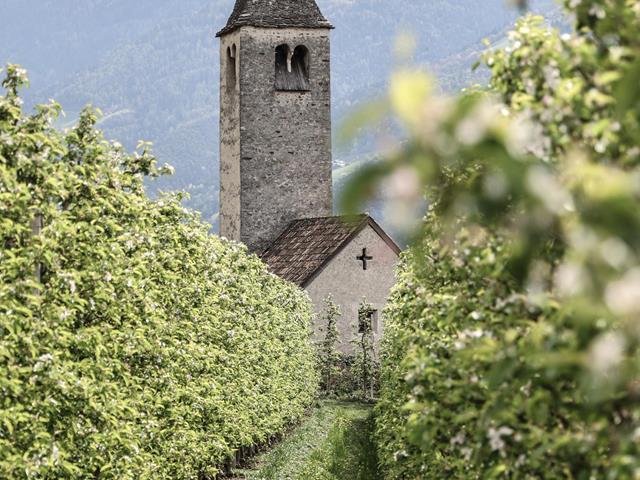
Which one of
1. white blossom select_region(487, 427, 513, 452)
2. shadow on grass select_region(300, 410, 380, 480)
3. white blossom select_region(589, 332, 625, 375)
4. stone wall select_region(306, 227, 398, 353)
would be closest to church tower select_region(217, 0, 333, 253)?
stone wall select_region(306, 227, 398, 353)

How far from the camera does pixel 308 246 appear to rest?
4562 cm

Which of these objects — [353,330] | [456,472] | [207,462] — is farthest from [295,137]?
[456,472]

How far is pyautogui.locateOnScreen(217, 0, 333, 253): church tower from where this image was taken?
4988cm

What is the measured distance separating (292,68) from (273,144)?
345cm

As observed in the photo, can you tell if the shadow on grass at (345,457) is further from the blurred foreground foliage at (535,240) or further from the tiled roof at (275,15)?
the tiled roof at (275,15)

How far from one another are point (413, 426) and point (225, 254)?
15.6 m

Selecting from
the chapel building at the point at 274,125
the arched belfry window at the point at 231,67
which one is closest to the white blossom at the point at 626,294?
the chapel building at the point at 274,125

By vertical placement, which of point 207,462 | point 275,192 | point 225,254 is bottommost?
point 207,462

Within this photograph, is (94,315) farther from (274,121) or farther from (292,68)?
(292,68)

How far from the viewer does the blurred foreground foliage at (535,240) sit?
7.08ft

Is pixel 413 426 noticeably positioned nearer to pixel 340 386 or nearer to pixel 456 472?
pixel 456 472

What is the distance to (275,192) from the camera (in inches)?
1969

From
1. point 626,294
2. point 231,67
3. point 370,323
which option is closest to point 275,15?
point 231,67

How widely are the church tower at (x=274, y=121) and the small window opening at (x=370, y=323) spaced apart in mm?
5999
